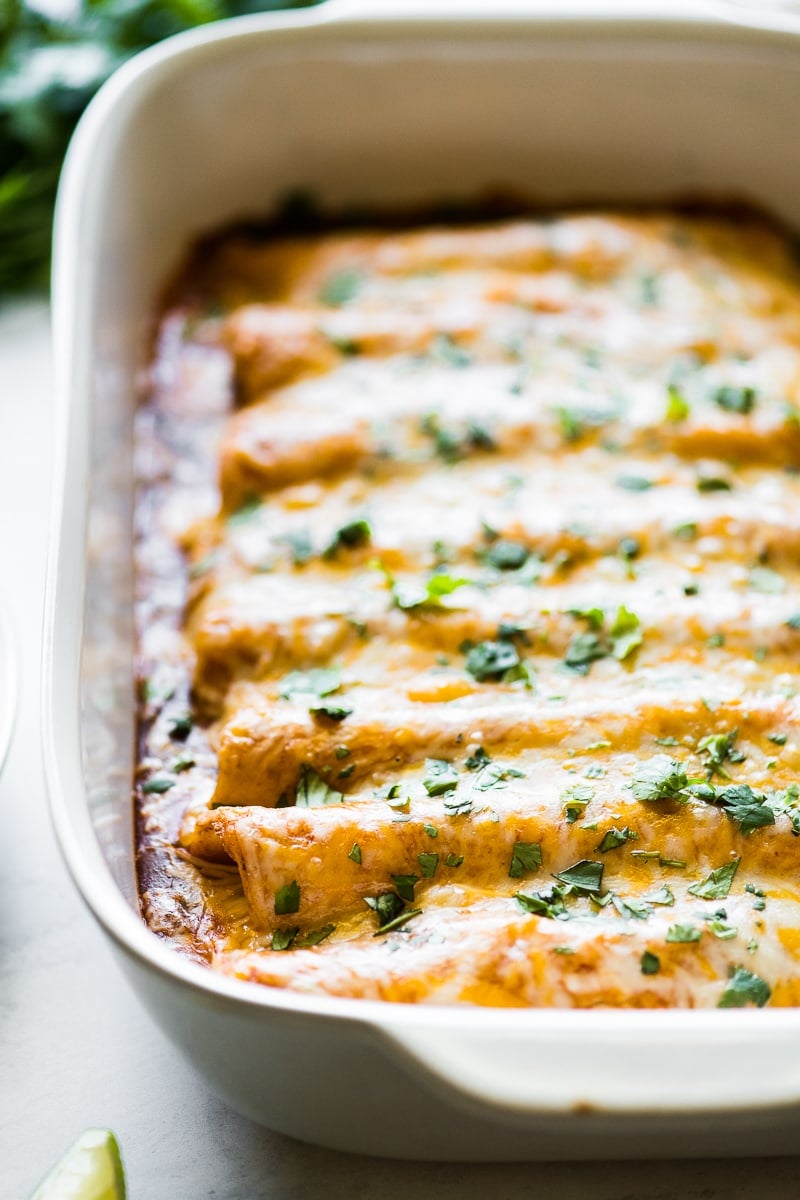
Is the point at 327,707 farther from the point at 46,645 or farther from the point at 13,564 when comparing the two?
the point at 13,564

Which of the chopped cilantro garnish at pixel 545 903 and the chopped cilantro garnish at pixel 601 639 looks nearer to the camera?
the chopped cilantro garnish at pixel 545 903

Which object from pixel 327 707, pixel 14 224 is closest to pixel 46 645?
pixel 327 707

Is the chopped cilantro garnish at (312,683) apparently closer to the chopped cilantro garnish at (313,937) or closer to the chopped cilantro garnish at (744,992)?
the chopped cilantro garnish at (313,937)

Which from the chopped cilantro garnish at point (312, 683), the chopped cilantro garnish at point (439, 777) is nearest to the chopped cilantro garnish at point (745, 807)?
the chopped cilantro garnish at point (439, 777)

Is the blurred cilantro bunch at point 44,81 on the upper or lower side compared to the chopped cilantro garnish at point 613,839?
upper

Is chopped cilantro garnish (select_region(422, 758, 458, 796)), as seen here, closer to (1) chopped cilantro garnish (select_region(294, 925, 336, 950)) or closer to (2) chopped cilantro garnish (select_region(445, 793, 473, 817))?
(2) chopped cilantro garnish (select_region(445, 793, 473, 817))

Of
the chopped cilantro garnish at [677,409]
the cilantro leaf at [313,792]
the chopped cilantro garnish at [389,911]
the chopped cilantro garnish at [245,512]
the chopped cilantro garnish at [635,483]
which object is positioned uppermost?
the chopped cilantro garnish at [677,409]
